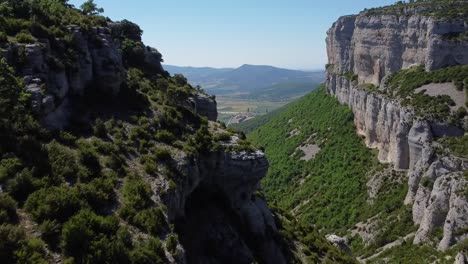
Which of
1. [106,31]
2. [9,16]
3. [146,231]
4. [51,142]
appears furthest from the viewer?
[106,31]

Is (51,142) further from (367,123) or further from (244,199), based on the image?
(367,123)

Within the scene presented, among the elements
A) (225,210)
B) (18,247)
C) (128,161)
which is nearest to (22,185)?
(18,247)

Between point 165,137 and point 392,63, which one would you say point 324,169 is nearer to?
point 392,63

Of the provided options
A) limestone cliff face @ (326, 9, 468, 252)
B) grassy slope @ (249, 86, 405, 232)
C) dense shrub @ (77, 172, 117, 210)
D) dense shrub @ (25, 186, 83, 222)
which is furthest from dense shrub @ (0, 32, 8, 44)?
grassy slope @ (249, 86, 405, 232)

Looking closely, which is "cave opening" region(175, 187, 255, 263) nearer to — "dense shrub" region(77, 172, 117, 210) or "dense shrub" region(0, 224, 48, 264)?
"dense shrub" region(77, 172, 117, 210)

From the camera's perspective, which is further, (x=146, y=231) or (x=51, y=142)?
(x=51, y=142)

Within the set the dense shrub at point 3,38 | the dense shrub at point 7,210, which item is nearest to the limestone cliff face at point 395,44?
the dense shrub at point 3,38

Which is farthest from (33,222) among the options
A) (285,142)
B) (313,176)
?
(285,142)
